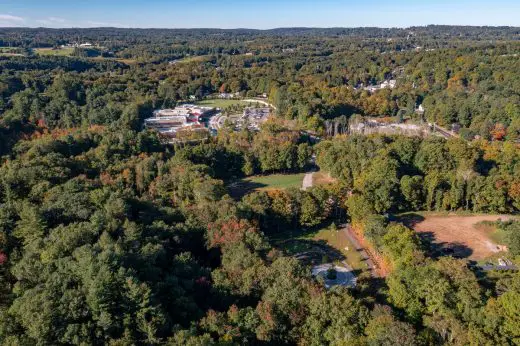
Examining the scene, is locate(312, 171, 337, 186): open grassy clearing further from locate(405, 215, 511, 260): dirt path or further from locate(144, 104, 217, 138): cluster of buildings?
locate(144, 104, 217, 138): cluster of buildings

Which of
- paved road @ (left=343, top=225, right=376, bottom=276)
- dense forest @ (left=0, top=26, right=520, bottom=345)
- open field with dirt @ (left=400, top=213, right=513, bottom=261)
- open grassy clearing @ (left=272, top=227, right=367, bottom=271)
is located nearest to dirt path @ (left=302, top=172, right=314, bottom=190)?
dense forest @ (left=0, top=26, right=520, bottom=345)

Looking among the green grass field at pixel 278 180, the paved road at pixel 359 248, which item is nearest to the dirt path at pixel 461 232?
the paved road at pixel 359 248

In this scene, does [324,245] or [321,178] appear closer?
[324,245]

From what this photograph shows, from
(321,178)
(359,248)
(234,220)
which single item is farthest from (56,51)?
(359,248)

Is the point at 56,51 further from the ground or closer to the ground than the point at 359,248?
further from the ground

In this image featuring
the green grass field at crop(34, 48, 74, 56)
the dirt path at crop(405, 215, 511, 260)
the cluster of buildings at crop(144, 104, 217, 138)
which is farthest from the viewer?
the green grass field at crop(34, 48, 74, 56)

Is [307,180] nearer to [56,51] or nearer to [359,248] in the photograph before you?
[359,248]

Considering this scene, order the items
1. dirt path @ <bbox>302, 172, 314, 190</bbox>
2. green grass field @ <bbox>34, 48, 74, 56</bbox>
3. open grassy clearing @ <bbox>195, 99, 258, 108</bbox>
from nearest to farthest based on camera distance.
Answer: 1. dirt path @ <bbox>302, 172, 314, 190</bbox>
2. open grassy clearing @ <bbox>195, 99, 258, 108</bbox>
3. green grass field @ <bbox>34, 48, 74, 56</bbox>
